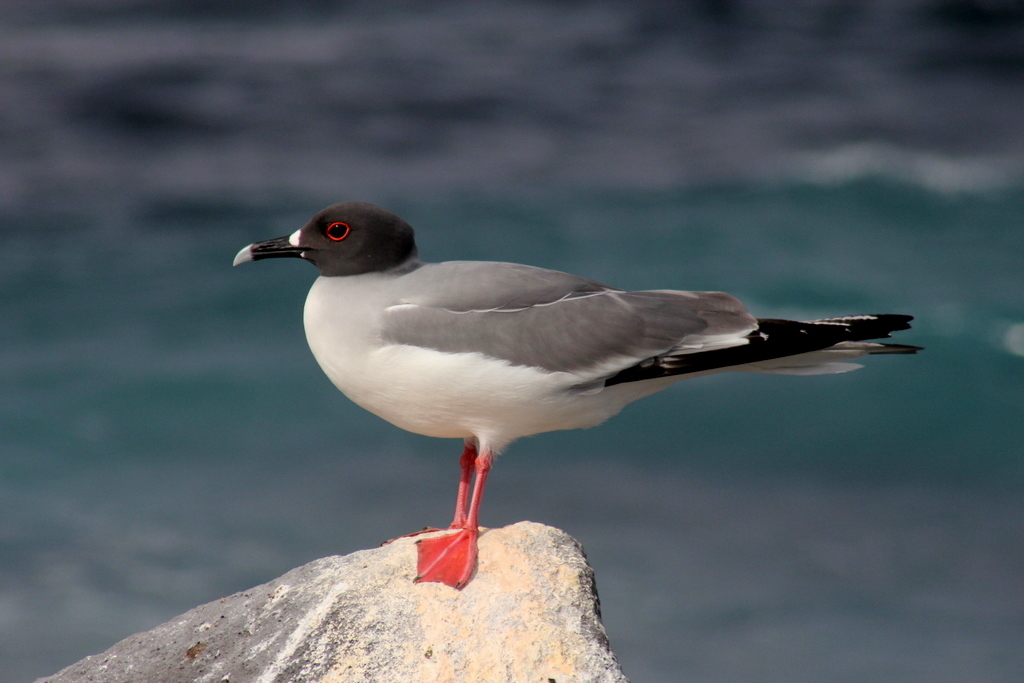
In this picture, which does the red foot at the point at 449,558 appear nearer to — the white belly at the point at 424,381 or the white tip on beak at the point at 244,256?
the white belly at the point at 424,381

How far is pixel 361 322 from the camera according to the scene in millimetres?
5461

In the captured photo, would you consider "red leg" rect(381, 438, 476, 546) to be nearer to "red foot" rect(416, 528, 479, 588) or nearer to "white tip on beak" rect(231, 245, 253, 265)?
"red foot" rect(416, 528, 479, 588)

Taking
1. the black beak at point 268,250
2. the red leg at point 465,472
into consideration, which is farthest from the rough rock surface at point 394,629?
the black beak at point 268,250

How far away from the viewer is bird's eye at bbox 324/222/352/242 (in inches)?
225

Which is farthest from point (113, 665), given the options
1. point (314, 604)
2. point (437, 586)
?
point (437, 586)

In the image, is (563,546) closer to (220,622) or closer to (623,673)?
(623,673)

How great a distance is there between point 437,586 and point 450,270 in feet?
5.93

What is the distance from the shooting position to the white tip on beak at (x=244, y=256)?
5910 millimetres

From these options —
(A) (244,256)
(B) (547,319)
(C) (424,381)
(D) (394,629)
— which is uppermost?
(A) (244,256)

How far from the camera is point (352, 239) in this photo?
225 inches

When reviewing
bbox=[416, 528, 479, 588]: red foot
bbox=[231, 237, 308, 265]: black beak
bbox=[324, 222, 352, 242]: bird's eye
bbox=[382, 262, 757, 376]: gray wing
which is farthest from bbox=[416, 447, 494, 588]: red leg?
bbox=[231, 237, 308, 265]: black beak

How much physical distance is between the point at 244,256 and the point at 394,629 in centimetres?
237

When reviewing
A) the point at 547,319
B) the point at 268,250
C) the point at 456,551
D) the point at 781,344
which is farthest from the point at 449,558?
the point at 781,344

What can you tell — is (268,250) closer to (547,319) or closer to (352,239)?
(352,239)
